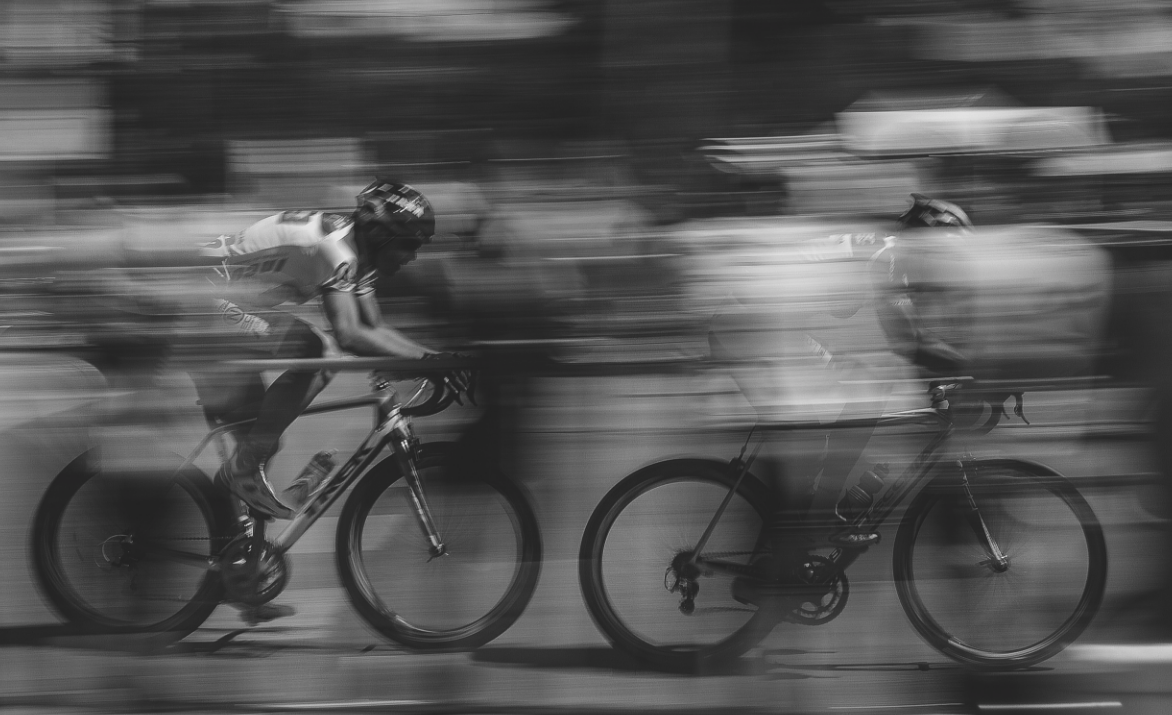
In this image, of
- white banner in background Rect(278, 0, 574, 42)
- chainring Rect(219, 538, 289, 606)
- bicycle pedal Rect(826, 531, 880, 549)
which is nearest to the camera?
white banner in background Rect(278, 0, 574, 42)

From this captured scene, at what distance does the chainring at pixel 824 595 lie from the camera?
137 cm

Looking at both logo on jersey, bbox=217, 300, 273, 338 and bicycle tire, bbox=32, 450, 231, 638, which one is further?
bicycle tire, bbox=32, 450, 231, 638

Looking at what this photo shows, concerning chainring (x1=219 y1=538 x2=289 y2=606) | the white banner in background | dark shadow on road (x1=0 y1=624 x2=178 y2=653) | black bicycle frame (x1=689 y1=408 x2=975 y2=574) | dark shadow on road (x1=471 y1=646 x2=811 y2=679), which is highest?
the white banner in background

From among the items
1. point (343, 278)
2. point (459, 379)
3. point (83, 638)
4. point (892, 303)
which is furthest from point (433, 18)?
point (83, 638)

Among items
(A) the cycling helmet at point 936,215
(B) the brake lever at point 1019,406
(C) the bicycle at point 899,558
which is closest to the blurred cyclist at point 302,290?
(C) the bicycle at point 899,558

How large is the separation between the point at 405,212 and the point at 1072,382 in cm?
91

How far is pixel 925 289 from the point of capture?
51.2 inches

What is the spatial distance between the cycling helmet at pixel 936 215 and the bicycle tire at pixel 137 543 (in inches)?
40.9

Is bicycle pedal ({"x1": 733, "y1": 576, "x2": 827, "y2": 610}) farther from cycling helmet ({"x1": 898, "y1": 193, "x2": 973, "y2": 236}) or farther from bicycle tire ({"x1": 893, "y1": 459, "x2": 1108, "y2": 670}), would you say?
cycling helmet ({"x1": 898, "y1": 193, "x2": 973, "y2": 236})

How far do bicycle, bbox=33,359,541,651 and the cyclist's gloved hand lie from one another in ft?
0.04

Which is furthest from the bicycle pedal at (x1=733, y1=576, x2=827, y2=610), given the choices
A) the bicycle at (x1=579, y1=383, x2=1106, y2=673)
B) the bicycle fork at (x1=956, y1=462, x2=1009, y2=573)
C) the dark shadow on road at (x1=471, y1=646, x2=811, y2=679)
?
the bicycle fork at (x1=956, y1=462, x2=1009, y2=573)

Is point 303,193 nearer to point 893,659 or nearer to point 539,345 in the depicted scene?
point 539,345

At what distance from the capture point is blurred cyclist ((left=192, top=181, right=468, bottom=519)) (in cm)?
129

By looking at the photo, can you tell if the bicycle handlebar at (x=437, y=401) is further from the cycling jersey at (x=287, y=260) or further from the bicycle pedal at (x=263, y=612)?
the bicycle pedal at (x=263, y=612)
